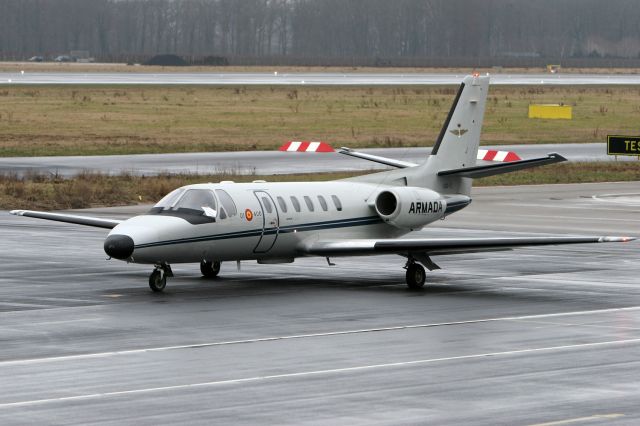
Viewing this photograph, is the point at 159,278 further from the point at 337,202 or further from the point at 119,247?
the point at 337,202

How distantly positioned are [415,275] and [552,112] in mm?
69486

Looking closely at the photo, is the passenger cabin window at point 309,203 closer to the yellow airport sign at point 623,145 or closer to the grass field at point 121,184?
the grass field at point 121,184

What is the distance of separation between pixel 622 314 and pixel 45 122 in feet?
209

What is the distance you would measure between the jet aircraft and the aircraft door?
0.02 metres

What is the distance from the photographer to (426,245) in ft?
84.1

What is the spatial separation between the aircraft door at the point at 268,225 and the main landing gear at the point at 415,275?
8.91ft

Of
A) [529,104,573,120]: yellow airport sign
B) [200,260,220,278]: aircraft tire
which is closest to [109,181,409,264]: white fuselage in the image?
[200,260,220,278]: aircraft tire

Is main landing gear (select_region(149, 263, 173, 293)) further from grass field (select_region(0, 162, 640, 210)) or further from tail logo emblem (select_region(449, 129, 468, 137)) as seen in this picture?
grass field (select_region(0, 162, 640, 210))

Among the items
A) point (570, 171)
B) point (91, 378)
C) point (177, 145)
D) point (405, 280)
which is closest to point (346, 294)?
point (405, 280)

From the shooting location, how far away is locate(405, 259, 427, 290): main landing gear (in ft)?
86.6

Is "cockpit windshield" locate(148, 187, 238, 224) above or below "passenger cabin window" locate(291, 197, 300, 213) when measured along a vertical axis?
above

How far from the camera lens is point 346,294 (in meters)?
25.8

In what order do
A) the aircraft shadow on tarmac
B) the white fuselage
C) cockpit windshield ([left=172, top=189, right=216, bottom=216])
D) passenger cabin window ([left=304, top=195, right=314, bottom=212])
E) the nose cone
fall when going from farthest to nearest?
passenger cabin window ([left=304, top=195, right=314, bottom=212]) < cockpit windshield ([left=172, top=189, right=216, bottom=216]) < the aircraft shadow on tarmac < the white fuselage < the nose cone

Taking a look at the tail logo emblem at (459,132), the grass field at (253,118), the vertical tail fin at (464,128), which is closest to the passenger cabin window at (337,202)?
the vertical tail fin at (464,128)
